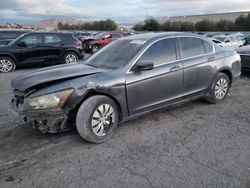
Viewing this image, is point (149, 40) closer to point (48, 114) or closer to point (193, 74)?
point (193, 74)

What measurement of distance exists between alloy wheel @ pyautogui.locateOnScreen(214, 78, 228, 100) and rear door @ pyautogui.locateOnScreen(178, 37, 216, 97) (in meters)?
0.33

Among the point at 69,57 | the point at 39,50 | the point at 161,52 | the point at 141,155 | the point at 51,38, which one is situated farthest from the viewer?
the point at 69,57

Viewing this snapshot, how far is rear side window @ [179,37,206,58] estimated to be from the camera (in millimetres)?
5027

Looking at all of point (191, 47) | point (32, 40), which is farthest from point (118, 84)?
point (32, 40)

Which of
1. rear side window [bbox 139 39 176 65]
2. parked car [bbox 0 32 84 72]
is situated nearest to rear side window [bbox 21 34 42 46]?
parked car [bbox 0 32 84 72]

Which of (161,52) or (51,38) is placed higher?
(51,38)

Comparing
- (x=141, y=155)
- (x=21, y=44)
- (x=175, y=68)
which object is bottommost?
(x=141, y=155)

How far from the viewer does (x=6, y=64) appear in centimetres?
1094

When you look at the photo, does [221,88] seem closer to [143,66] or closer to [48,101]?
[143,66]

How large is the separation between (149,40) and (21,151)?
8.94 feet

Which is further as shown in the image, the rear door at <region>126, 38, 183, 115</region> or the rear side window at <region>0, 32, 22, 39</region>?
the rear side window at <region>0, 32, 22, 39</region>

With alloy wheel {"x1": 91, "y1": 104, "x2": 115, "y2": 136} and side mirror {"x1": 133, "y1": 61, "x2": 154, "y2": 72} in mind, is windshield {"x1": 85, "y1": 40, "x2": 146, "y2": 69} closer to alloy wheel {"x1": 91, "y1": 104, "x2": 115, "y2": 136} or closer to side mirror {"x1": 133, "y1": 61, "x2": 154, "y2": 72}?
side mirror {"x1": 133, "y1": 61, "x2": 154, "y2": 72}

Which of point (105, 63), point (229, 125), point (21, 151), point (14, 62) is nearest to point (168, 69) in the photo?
point (105, 63)

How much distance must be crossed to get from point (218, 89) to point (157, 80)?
1.93 m
